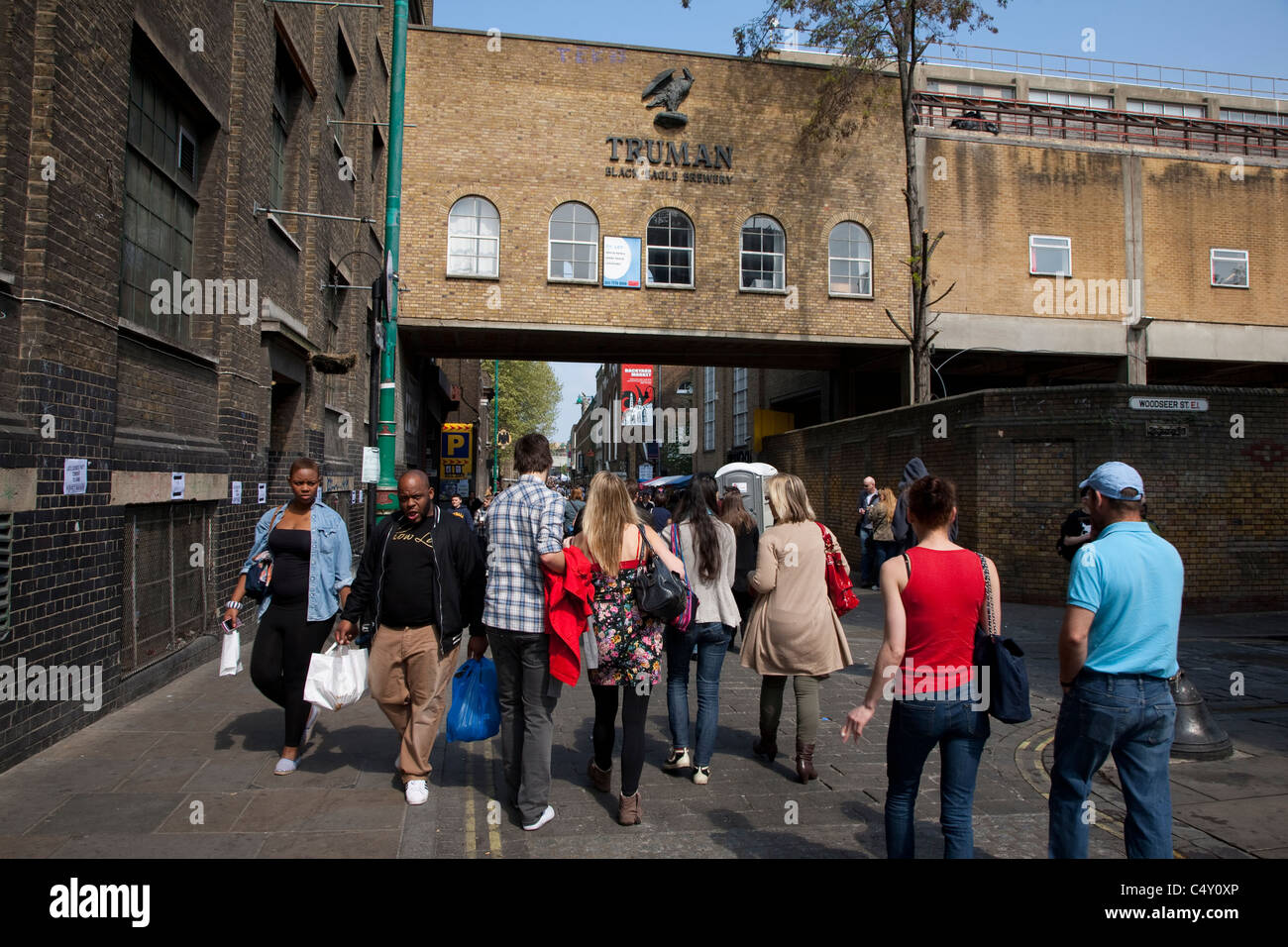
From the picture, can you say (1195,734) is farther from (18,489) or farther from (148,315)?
(148,315)

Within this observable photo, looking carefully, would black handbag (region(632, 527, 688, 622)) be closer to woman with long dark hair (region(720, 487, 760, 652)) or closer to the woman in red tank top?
the woman in red tank top

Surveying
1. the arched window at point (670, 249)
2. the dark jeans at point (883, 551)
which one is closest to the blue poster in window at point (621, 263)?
the arched window at point (670, 249)

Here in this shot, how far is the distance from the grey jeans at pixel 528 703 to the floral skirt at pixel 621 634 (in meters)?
0.27

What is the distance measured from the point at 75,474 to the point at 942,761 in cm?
585

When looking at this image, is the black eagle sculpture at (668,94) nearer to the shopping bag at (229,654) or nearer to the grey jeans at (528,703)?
the shopping bag at (229,654)

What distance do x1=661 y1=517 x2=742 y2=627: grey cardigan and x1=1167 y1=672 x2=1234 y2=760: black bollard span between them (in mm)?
2980

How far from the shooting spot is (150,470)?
706cm

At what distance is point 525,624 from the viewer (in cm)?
427

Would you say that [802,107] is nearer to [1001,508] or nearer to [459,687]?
[1001,508]

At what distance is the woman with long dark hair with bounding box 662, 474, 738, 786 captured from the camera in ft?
16.5

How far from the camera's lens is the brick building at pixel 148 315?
538 centimetres

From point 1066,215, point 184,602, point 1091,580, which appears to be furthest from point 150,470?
point 1066,215

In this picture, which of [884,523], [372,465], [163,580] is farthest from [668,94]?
[163,580]
